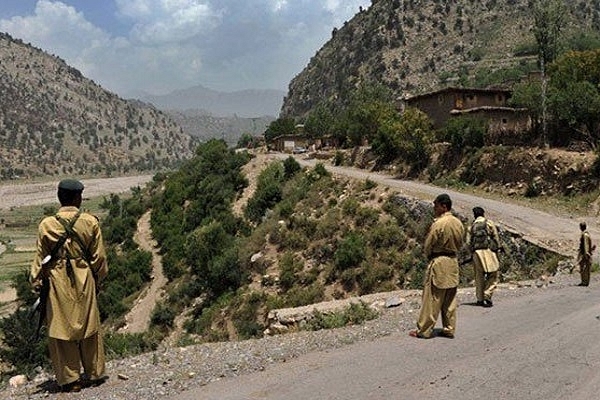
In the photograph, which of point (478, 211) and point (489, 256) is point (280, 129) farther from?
point (489, 256)

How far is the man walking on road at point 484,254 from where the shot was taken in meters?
10.8

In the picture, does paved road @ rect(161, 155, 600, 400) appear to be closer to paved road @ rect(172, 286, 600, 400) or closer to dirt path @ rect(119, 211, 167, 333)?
paved road @ rect(172, 286, 600, 400)

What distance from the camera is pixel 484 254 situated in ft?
35.6

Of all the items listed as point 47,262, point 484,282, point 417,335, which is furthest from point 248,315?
point 47,262

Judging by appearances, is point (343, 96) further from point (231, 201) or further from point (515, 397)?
Result: point (515, 397)

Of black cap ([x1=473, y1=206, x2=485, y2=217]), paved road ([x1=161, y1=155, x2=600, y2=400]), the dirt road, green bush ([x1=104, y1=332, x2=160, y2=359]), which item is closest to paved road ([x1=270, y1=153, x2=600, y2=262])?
black cap ([x1=473, y1=206, x2=485, y2=217])

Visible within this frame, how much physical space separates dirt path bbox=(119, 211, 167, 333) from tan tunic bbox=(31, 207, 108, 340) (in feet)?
77.1

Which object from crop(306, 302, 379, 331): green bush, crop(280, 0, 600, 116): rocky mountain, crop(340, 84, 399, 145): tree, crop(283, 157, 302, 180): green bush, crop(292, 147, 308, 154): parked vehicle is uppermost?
crop(280, 0, 600, 116): rocky mountain

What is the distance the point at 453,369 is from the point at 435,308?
146cm

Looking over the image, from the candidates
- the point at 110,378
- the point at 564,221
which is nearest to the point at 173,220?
the point at 564,221

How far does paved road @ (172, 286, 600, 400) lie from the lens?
6.20 m

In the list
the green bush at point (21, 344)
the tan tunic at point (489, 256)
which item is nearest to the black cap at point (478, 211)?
the tan tunic at point (489, 256)

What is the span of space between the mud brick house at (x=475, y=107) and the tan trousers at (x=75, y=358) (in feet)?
106

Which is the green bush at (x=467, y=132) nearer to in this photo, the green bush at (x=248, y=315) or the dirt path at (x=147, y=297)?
the green bush at (x=248, y=315)
